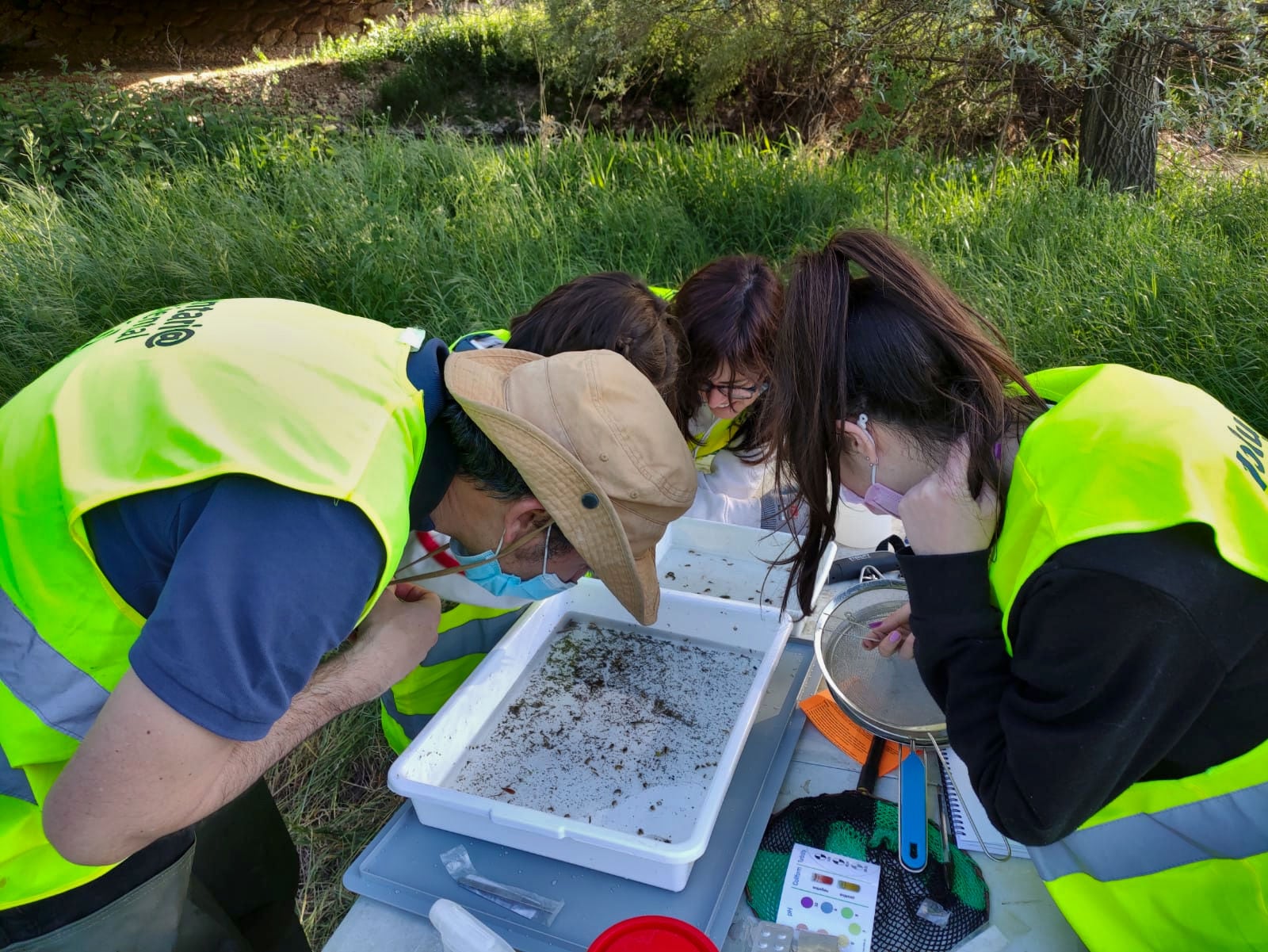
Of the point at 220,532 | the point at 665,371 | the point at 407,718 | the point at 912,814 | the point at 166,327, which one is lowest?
the point at 407,718

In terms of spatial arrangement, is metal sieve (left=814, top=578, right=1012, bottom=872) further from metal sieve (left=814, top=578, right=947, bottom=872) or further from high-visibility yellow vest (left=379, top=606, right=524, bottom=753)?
high-visibility yellow vest (left=379, top=606, right=524, bottom=753)

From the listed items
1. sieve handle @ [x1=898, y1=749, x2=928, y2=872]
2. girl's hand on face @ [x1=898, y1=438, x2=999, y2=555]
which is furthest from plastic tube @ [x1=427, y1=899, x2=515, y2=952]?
girl's hand on face @ [x1=898, y1=438, x2=999, y2=555]

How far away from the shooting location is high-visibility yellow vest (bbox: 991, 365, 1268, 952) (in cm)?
105

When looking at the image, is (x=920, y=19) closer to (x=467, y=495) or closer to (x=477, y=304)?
(x=477, y=304)

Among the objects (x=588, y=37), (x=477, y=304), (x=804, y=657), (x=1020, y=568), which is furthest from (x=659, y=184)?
(x=1020, y=568)

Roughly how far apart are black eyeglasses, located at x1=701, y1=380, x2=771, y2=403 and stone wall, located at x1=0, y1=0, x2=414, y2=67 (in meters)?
12.3

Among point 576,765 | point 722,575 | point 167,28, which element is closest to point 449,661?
point 576,765

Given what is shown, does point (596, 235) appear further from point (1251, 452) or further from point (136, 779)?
point (136, 779)

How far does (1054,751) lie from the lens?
1.09 m

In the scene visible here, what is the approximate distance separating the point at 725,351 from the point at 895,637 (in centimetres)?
107

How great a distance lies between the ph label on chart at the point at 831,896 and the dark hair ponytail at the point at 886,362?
63cm

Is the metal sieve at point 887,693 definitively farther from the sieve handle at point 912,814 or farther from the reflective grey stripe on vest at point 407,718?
the reflective grey stripe on vest at point 407,718

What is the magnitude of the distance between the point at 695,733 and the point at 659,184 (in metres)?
4.08

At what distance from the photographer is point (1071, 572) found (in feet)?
3.43
